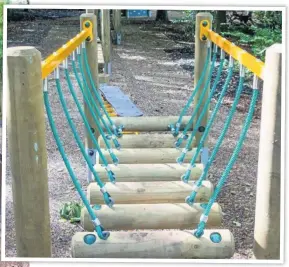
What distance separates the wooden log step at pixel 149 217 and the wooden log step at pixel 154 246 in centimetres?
17

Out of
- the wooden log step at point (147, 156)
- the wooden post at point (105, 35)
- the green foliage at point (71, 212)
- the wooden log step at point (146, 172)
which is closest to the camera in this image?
the wooden log step at point (146, 172)

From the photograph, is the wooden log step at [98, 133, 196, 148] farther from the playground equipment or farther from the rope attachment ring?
the rope attachment ring

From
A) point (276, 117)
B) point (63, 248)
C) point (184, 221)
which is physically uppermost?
point (276, 117)

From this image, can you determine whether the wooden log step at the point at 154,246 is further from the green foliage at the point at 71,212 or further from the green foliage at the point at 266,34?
the green foliage at the point at 266,34

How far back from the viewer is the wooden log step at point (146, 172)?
174 cm

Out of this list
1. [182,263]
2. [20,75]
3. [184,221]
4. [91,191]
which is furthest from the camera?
[91,191]

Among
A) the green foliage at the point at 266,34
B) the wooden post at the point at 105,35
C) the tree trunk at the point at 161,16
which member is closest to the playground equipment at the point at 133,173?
the green foliage at the point at 266,34

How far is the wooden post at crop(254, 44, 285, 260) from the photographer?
0.99 meters

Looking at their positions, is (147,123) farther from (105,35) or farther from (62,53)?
(105,35)

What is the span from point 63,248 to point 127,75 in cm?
309

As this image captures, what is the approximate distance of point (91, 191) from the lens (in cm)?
160

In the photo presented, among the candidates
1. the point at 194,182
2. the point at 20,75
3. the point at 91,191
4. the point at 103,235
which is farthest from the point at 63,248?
the point at 20,75

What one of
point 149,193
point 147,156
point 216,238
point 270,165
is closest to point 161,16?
point 147,156

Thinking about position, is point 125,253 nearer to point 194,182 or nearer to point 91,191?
point 91,191
